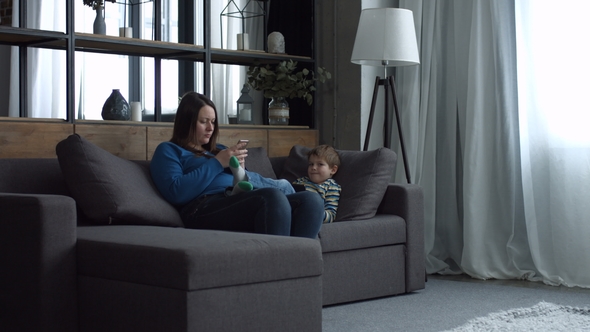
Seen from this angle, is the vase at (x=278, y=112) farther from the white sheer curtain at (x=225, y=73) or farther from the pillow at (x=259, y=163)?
the pillow at (x=259, y=163)

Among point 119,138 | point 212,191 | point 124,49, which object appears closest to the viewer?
point 212,191

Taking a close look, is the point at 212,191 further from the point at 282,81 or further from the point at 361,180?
the point at 282,81

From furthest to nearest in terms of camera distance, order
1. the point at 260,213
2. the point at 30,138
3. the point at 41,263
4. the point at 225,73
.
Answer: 1. the point at 225,73
2. the point at 30,138
3. the point at 260,213
4. the point at 41,263

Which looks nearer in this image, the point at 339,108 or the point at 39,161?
the point at 39,161

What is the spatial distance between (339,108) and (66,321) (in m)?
2.84

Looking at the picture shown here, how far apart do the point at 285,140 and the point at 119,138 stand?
1180 mm

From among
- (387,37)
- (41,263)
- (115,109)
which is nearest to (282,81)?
(387,37)

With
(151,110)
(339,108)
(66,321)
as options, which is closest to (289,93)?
(339,108)

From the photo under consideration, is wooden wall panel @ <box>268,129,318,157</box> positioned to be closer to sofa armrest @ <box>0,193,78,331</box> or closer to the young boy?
the young boy

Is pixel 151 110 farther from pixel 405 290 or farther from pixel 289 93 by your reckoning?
pixel 405 290

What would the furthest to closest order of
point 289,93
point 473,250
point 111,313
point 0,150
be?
point 289,93 < point 473,250 < point 0,150 < point 111,313

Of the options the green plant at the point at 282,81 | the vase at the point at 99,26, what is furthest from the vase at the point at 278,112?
the vase at the point at 99,26

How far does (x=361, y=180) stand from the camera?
3.83 meters

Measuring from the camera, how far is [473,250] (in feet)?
14.7
